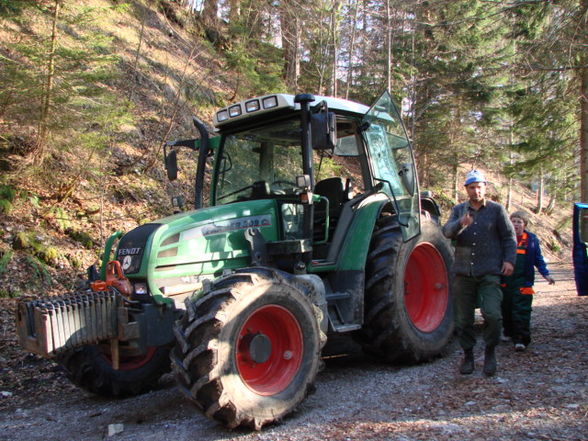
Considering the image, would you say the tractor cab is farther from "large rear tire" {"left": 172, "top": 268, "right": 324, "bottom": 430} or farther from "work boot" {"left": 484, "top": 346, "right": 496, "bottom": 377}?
"work boot" {"left": 484, "top": 346, "right": 496, "bottom": 377}

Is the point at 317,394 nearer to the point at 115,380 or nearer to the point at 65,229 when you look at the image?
the point at 115,380

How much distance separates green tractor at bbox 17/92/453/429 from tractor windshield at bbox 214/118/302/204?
0.05 ft

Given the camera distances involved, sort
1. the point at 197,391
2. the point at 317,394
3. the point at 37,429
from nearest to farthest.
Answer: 1. the point at 197,391
2. the point at 37,429
3. the point at 317,394

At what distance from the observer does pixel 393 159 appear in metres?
5.86

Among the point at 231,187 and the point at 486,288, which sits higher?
the point at 231,187

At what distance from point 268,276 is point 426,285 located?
108 inches

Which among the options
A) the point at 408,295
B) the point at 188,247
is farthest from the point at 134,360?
the point at 408,295

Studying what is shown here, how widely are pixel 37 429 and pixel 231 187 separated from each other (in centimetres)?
291

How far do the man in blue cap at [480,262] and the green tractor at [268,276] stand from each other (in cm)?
59

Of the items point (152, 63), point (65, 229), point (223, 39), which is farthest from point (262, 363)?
point (223, 39)

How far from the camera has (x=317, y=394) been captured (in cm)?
459

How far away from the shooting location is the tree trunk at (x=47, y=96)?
776cm

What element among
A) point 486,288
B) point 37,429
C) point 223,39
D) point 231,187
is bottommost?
point 37,429

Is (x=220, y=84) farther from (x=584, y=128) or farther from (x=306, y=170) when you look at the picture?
(x=306, y=170)
